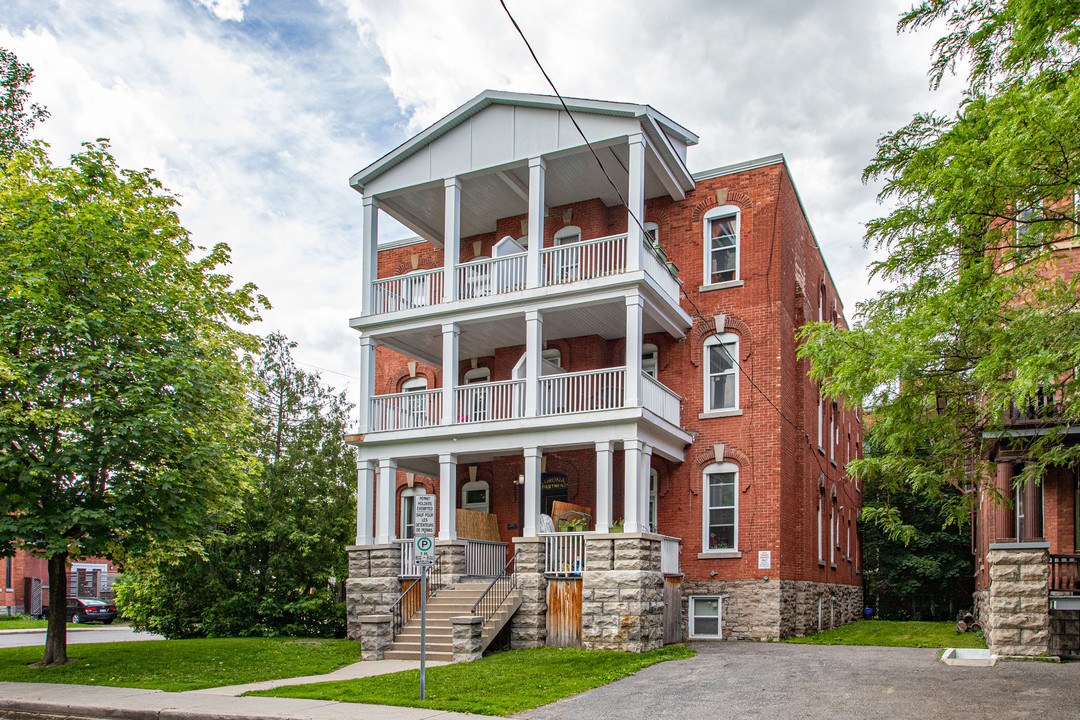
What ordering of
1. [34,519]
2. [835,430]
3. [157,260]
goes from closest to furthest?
[34,519]
[157,260]
[835,430]

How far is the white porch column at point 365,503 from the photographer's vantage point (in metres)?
20.6

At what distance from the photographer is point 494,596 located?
58.0 feet

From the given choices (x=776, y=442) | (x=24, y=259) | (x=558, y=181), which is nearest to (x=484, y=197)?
(x=558, y=181)

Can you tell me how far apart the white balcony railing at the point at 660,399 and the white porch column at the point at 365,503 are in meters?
6.71

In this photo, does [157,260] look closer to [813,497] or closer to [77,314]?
[77,314]

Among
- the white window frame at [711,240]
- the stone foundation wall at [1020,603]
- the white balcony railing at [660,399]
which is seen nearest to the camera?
the stone foundation wall at [1020,603]

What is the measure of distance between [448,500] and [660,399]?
507 centimetres

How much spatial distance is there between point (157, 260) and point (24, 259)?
9.18 feet

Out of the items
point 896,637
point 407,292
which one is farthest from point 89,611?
point 896,637

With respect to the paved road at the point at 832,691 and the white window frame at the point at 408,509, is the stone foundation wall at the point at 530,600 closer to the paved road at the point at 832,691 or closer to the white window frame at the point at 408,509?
the paved road at the point at 832,691

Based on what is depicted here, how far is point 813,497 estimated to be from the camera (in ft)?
76.0

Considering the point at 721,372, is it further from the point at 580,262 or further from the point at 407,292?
the point at 407,292

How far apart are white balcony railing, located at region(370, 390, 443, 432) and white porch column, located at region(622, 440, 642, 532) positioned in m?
4.86

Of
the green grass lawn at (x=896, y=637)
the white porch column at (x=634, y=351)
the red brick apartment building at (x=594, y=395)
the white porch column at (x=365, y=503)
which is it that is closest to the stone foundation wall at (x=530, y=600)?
the red brick apartment building at (x=594, y=395)
